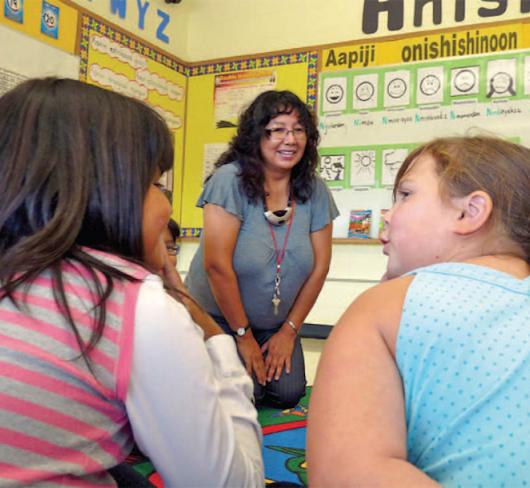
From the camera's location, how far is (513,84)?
108 inches

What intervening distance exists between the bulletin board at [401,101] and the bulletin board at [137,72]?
34.7 inches

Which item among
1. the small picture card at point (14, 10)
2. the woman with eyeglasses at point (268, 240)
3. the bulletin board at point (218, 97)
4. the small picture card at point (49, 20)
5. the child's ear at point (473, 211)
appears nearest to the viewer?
the child's ear at point (473, 211)

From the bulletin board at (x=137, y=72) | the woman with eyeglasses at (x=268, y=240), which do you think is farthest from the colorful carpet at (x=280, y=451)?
the bulletin board at (x=137, y=72)

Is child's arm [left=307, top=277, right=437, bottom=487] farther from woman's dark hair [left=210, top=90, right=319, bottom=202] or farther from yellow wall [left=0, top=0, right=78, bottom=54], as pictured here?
yellow wall [left=0, top=0, right=78, bottom=54]

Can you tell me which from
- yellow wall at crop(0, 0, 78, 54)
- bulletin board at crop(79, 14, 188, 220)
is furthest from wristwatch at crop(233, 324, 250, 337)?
yellow wall at crop(0, 0, 78, 54)

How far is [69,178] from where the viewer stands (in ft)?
2.04

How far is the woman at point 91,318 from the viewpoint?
547mm

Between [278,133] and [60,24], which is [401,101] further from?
[60,24]

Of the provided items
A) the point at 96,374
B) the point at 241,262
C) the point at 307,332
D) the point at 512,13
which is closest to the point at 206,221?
the point at 241,262

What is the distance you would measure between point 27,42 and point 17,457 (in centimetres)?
237

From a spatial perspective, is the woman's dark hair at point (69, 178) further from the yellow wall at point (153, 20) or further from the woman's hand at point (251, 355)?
the yellow wall at point (153, 20)

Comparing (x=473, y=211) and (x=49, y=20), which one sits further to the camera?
(x=49, y=20)

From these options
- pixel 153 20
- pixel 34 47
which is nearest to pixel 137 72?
pixel 153 20

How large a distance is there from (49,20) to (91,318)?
2453 mm
